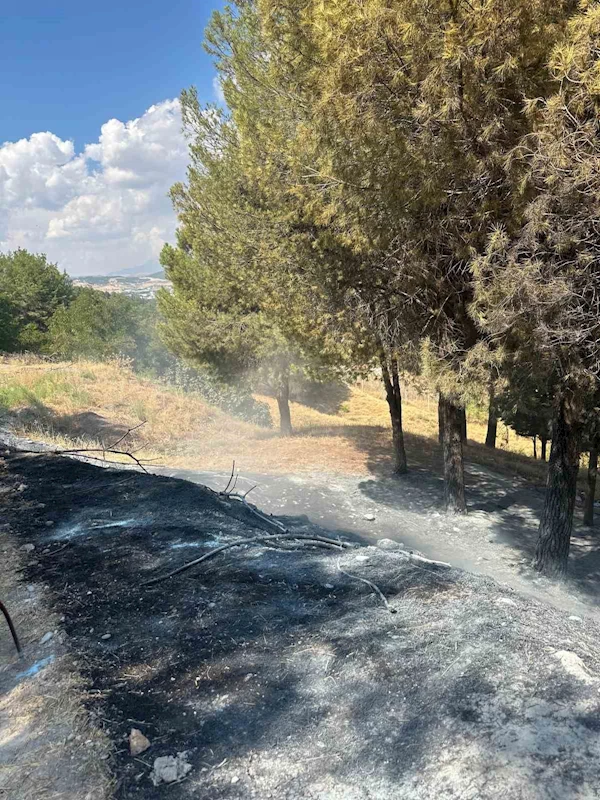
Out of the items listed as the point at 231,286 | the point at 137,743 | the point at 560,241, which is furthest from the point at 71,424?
the point at 137,743

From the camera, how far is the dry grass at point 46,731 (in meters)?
2.19

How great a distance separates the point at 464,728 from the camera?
7.56ft

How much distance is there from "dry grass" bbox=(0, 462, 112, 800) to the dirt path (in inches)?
212

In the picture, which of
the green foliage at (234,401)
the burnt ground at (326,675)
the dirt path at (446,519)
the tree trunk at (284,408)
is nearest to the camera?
the burnt ground at (326,675)

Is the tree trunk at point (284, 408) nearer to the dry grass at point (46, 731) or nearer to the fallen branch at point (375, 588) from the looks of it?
the fallen branch at point (375, 588)

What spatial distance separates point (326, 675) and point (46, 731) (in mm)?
1413

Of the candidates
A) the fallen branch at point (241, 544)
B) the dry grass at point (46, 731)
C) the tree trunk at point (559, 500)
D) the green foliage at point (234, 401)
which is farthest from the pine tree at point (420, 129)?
the green foliage at point (234, 401)

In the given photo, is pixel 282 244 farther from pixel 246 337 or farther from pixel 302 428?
pixel 302 428

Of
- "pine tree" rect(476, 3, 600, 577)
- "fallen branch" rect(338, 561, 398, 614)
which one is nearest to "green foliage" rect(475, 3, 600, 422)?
"pine tree" rect(476, 3, 600, 577)

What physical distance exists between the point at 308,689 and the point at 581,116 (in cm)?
542

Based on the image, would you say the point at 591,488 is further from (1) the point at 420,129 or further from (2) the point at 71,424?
(2) the point at 71,424

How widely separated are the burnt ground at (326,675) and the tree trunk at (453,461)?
188 inches

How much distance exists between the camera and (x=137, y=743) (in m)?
2.38

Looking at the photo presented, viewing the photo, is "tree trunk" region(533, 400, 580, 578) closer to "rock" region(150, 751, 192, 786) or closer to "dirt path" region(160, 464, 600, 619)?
"dirt path" region(160, 464, 600, 619)
